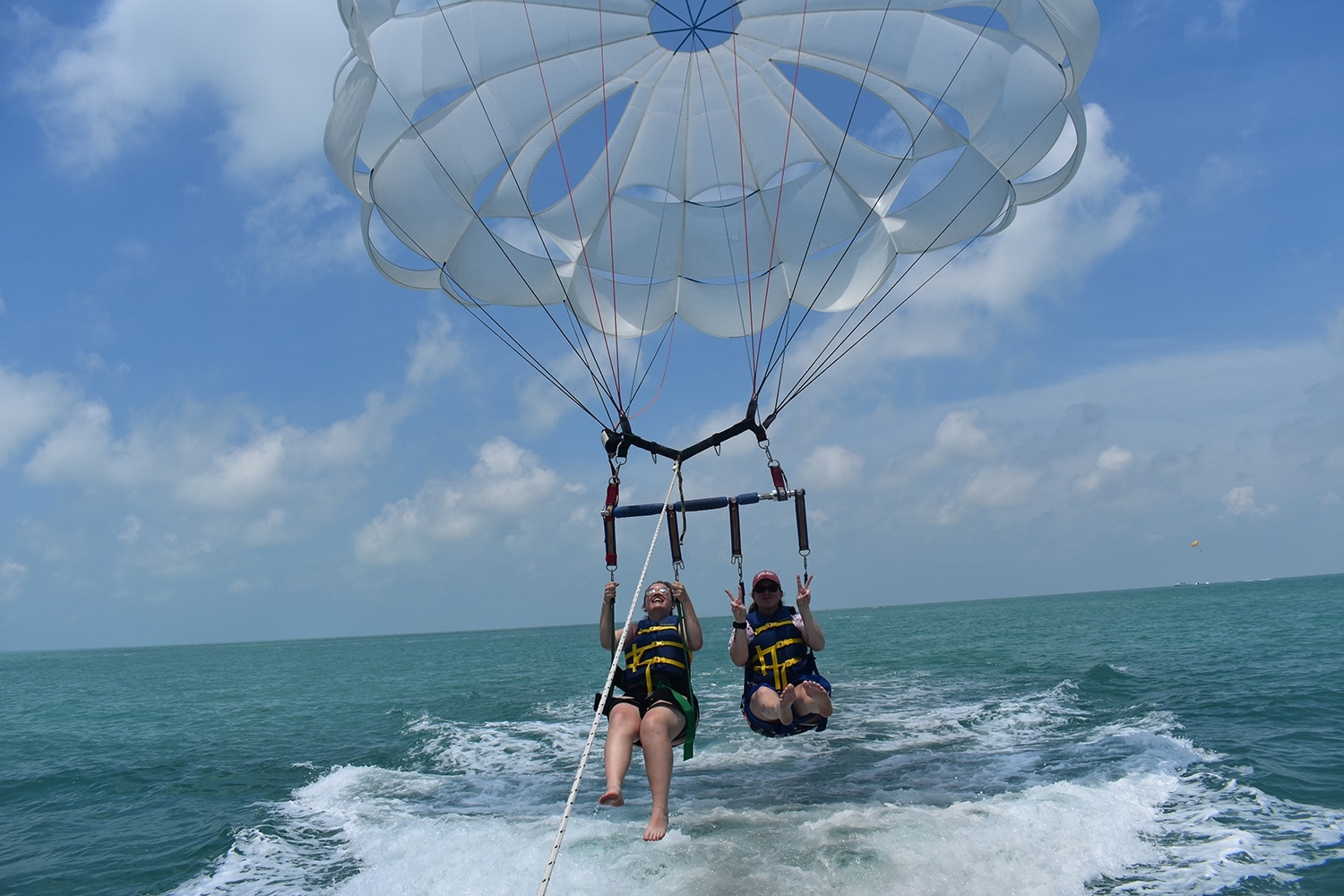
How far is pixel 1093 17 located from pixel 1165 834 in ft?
23.5

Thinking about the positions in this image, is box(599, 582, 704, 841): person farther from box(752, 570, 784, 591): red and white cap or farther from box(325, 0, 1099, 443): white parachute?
box(325, 0, 1099, 443): white parachute

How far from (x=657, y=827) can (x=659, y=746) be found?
0.84 meters

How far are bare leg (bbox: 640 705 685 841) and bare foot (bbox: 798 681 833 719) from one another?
1.04 m

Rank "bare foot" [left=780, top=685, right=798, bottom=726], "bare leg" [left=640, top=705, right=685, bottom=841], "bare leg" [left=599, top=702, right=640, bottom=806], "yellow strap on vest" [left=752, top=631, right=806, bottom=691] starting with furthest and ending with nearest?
1. "yellow strap on vest" [left=752, top=631, right=806, bottom=691]
2. "bare foot" [left=780, top=685, right=798, bottom=726]
3. "bare leg" [left=640, top=705, right=685, bottom=841]
4. "bare leg" [left=599, top=702, right=640, bottom=806]

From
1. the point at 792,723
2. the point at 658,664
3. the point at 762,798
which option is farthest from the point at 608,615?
the point at 762,798

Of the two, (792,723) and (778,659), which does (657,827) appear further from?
(778,659)

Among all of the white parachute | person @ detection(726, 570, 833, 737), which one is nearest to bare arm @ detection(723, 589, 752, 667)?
person @ detection(726, 570, 833, 737)

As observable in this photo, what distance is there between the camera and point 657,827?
5191 mm

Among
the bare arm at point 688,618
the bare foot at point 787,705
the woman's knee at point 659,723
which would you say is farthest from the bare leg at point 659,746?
the bare foot at point 787,705

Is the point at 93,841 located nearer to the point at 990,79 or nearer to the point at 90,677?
the point at 990,79

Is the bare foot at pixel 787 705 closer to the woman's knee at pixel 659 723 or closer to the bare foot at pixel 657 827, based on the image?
the woman's knee at pixel 659 723

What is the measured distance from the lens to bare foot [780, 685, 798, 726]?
6.67m

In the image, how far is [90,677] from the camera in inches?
1860

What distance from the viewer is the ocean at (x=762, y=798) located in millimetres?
6535
